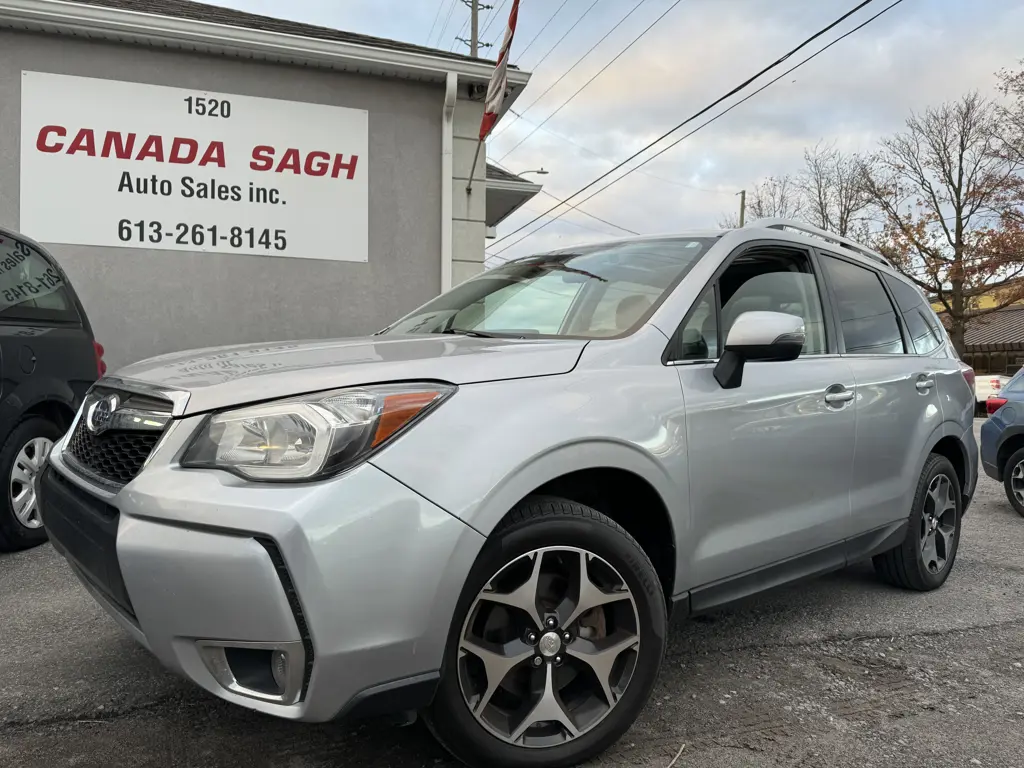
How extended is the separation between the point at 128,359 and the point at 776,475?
7144 mm

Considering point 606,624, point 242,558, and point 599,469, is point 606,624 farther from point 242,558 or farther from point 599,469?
point 242,558

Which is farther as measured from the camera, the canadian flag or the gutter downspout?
the gutter downspout

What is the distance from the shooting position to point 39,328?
438 cm

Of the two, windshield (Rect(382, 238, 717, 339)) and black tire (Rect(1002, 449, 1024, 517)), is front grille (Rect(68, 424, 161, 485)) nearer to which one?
windshield (Rect(382, 238, 717, 339))

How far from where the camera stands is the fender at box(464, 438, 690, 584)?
187 centimetres

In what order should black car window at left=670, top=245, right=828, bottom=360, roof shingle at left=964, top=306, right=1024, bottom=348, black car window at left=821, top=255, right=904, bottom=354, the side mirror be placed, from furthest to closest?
roof shingle at left=964, top=306, right=1024, bottom=348 < black car window at left=821, top=255, right=904, bottom=354 < black car window at left=670, top=245, right=828, bottom=360 < the side mirror

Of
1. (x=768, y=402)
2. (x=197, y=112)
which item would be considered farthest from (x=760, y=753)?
(x=197, y=112)

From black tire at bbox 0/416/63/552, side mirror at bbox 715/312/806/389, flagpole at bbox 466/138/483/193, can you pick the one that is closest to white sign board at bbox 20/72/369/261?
flagpole at bbox 466/138/483/193

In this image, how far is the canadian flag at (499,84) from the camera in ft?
25.0

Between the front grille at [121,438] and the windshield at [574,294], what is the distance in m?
1.19

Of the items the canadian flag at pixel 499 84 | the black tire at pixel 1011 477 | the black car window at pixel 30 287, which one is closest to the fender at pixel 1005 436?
the black tire at pixel 1011 477

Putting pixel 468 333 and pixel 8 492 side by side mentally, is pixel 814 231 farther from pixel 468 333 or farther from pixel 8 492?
pixel 8 492

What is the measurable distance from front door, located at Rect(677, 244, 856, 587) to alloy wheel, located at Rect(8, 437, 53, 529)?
3620mm

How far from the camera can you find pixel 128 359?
7.84 m
